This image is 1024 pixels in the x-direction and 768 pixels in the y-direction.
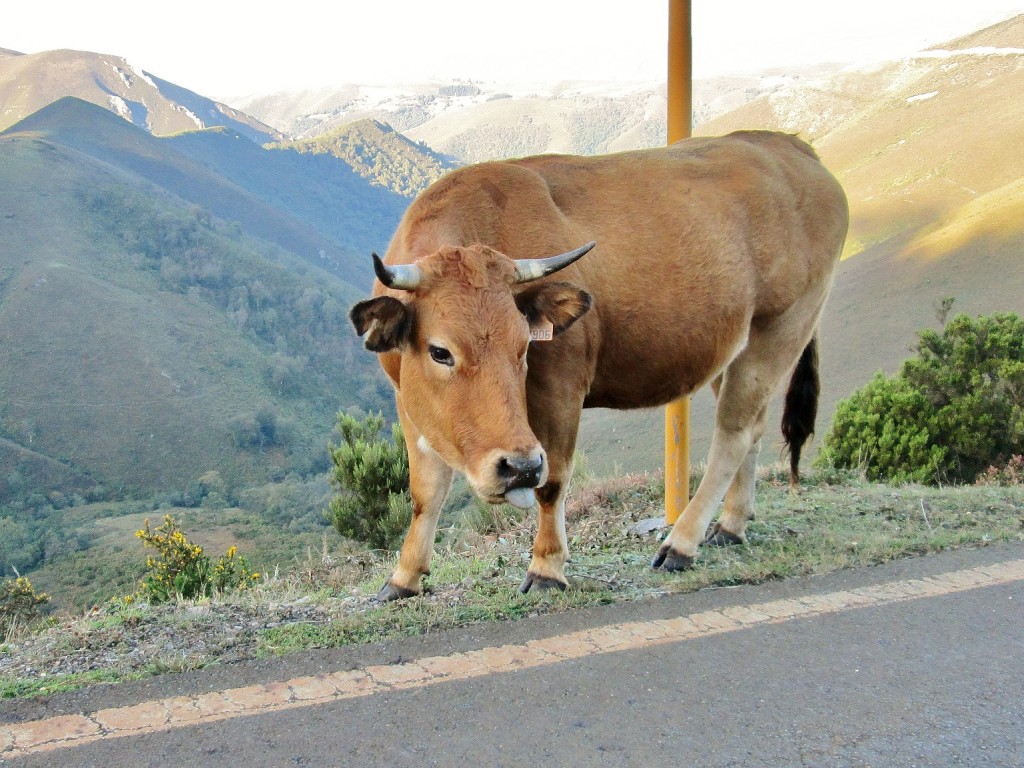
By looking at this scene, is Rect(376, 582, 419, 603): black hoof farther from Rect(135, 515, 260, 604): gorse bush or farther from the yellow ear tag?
Rect(135, 515, 260, 604): gorse bush

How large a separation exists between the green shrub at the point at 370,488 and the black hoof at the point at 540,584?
8225mm

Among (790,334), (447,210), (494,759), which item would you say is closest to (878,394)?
(790,334)

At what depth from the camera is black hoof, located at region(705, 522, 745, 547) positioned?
6.40 meters

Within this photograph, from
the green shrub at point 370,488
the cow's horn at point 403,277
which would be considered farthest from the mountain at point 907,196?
the cow's horn at point 403,277

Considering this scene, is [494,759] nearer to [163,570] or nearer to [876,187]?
[163,570]

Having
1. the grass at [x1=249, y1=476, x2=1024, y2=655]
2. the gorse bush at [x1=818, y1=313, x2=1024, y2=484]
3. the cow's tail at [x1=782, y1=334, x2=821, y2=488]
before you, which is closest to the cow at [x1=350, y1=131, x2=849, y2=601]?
the grass at [x1=249, y1=476, x2=1024, y2=655]

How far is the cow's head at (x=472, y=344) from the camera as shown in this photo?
4.21 meters

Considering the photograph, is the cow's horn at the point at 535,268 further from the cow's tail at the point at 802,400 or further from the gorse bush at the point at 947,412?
the gorse bush at the point at 947,412

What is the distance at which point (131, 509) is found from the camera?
66.6 meters

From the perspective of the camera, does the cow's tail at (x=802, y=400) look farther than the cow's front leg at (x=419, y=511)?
Yes

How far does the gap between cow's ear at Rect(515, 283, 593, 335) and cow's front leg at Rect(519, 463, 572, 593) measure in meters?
0.90

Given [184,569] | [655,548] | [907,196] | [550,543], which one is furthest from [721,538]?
[907,196]

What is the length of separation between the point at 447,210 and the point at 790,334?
101 inches

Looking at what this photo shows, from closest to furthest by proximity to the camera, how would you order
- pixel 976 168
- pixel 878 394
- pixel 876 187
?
pixel 878 394, pixel 976 168, pixel 876 187
